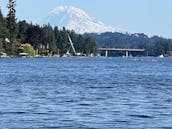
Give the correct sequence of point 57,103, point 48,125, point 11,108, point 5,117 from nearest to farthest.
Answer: point 48,125 < point 5,117 < point 11,108 < point 57,103

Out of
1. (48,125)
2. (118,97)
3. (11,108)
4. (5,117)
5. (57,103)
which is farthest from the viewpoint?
(118,97)

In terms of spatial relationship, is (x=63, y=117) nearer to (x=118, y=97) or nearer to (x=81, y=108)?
(x=81, y=108)

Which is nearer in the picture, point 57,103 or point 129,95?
point 57,103

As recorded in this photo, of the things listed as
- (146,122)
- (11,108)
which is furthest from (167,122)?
(11,108)

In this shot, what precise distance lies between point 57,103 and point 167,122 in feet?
36.5

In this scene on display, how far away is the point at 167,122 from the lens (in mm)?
35812

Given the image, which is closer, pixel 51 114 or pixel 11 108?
pixel 51 114

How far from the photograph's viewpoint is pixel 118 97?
51.8 meters

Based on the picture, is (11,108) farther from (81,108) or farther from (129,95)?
(129,95)

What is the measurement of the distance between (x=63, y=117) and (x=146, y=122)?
4621mm

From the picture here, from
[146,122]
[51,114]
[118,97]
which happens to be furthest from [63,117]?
[118,97]

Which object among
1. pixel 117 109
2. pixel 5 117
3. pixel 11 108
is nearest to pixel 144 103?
pixel 117 109

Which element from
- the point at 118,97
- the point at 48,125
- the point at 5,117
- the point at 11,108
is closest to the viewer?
the point at 48,125

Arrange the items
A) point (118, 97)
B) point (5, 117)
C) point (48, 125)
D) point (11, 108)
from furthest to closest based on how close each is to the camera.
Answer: point (118, 97) → point (11, 108) → point (5, 117) → point (48, 125)
